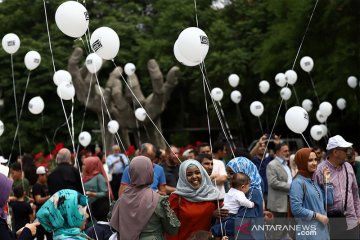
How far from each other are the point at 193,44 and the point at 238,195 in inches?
78.3

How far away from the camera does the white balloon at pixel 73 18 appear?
9.13m

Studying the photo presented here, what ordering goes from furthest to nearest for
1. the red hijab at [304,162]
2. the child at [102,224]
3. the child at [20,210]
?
1. the child at [20,210]
2. the red hijab at [304,162]
3. the child at [102,224]

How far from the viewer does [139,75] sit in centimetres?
3397

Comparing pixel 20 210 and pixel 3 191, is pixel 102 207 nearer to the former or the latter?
pixel 3 191

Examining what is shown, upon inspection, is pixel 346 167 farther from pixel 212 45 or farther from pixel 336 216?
pixel 212 45

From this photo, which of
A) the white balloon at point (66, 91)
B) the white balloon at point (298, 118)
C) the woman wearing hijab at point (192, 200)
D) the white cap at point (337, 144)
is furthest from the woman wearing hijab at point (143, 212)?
the white balloon at point (66, 91)

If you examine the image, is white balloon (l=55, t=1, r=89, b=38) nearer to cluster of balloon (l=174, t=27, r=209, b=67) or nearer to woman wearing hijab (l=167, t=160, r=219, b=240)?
cluster of balloon (l=174, t=27, r=209, b=67)

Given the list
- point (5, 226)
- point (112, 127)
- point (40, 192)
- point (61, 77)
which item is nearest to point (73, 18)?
point (40, 192)

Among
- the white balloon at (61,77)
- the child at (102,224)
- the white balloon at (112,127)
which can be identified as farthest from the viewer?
the white balloon at (61,77)

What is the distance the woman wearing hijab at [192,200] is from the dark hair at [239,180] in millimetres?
408

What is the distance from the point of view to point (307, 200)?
741 centimetres

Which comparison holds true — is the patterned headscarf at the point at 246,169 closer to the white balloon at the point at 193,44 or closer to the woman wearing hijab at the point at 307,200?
the woman wearing hijab at the point at 307,200

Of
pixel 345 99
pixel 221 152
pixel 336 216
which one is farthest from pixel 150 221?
pixel 345 99

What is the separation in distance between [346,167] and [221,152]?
101 inches
